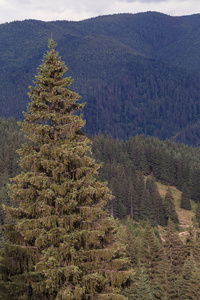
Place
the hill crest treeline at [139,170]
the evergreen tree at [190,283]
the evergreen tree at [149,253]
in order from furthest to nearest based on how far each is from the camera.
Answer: the hill crest treeline at [139,170]
the evergreen tree at [149,253]
the evergreen tree at [190,283]

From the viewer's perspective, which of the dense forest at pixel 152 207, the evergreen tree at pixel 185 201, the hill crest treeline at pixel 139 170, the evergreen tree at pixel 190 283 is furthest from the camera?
the evergreen tree at pixel 185 201

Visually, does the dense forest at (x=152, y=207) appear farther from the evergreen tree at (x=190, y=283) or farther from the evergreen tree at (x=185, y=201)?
the evergreen tree at (x=185, y=201)

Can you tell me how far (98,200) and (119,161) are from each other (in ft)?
438

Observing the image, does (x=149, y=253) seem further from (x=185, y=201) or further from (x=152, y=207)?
(x=185, y=201)

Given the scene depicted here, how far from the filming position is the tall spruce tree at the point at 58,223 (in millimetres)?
12709

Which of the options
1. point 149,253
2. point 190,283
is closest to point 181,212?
point 149,253

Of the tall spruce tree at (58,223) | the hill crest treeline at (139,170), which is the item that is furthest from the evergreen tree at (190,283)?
the hill crest treeline at (139,170)

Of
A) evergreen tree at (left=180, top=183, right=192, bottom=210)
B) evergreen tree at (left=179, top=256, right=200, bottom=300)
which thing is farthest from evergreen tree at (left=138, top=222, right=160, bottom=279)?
evergreen tree at (left=180, top=183, right=192, bottom=210)

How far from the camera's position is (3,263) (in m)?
13.3

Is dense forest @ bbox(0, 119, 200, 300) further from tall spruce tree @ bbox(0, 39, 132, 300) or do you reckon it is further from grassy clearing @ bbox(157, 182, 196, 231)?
tall spruce tree @ bbox(0, 39, 132, 300)

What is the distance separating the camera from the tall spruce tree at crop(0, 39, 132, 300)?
12.7 metres

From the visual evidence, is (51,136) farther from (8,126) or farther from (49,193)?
(8,126)

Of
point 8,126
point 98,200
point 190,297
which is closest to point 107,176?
point 8,126

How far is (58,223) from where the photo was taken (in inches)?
527
